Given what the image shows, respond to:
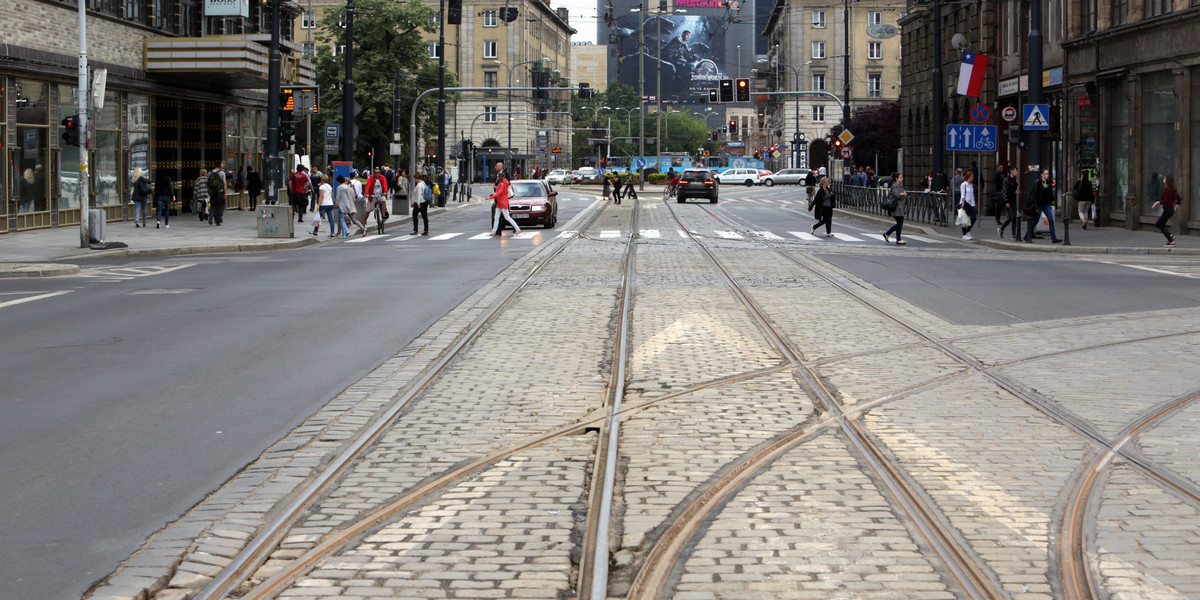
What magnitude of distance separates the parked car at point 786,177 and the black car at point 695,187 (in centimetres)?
4451

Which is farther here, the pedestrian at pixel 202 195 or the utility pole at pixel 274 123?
the pedestrian at pixel 202 195

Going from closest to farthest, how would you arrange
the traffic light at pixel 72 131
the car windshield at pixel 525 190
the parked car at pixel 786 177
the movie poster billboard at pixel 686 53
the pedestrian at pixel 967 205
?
the traffic light at pixel 72 131
the pedestrian at pixel 967 205
the car windshield at pixel 525 190
the parked car at pixel 786 177
the movie poster billboard at pixel 686 53

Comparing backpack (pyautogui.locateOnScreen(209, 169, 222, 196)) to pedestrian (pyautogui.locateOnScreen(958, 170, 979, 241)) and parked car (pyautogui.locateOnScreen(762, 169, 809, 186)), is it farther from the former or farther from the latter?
parked car (pyautogui.locateOnScreen(762, 169, 809, 186))

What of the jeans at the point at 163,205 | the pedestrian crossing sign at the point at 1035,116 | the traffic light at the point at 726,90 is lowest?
the jeans at the point at 163,205

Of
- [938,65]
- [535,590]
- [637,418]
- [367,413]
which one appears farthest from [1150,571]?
[938,65]

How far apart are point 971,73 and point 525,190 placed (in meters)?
13.3

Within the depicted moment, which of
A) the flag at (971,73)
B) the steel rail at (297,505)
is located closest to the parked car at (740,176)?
the flag at (971,73)

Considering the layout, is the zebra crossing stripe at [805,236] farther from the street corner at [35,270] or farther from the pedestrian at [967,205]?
the street corner at [35,270]

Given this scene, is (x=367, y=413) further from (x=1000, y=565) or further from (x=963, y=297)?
(x=963, y=297)

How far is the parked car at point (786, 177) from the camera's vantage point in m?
105

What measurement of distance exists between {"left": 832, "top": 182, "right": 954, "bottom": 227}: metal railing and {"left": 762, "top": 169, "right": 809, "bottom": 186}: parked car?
54862mm

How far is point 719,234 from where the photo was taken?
3362cm

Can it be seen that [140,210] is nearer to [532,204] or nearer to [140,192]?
[140,192]

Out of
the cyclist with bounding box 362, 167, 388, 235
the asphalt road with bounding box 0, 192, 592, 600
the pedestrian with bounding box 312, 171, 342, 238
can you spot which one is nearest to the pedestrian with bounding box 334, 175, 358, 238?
the pedestrian with bounding box 312, 171, 342, 238
